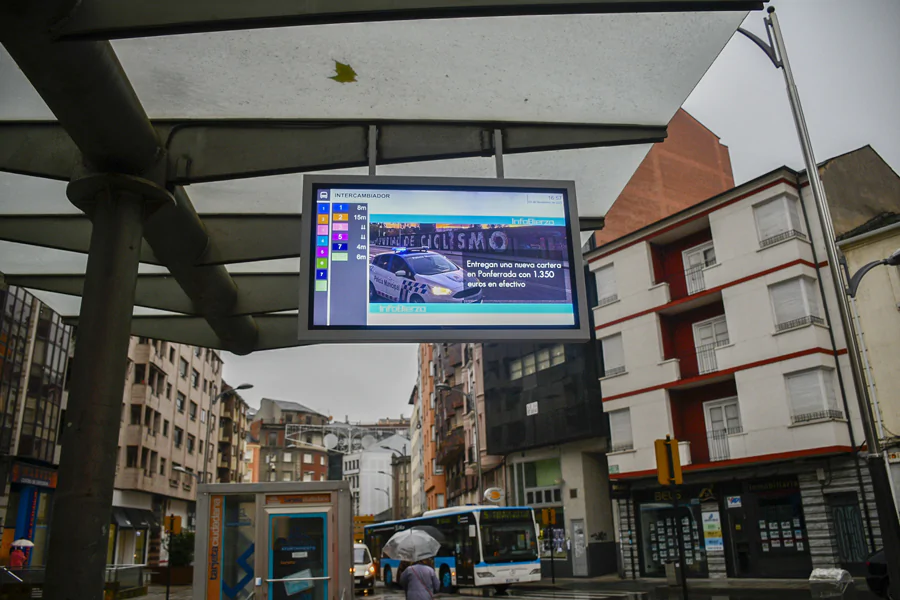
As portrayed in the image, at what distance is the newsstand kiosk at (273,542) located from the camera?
11930mm

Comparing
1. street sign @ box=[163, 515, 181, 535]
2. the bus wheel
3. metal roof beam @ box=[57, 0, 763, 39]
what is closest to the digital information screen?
metal roof beam @ box=[57, 0, 763, 39]

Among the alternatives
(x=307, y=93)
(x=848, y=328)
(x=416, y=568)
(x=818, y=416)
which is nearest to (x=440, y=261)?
(x=307, y=93)

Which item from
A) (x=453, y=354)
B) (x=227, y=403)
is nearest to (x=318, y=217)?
(x=453, y=354)

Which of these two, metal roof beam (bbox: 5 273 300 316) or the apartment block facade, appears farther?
the apartment block facade

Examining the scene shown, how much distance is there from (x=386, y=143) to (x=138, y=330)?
319 inches

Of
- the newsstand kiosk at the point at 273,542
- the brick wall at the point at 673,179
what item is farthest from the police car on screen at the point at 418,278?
the brick wall at the point at 673,179

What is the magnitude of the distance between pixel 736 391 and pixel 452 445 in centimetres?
3532

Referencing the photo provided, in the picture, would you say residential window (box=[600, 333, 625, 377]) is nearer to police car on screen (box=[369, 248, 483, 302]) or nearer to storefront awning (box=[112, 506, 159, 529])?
storefront awning (box=[112, 506, 159, 529])

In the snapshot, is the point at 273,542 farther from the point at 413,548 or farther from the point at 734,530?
the point at 734,530

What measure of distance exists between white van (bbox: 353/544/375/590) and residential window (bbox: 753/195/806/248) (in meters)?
19.8

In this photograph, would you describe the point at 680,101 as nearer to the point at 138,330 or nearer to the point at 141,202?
the point at 141,202

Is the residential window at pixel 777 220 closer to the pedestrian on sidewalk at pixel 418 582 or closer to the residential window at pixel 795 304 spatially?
the residential window at pixel 795 304

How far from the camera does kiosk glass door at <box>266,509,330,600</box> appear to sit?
11.9 m

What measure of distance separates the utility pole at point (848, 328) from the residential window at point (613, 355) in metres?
22.3
